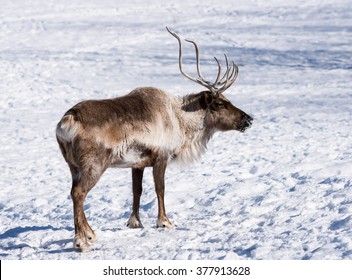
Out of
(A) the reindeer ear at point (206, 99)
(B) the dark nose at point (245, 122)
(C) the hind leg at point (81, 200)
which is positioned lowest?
(C) the hind leg at point (81, 200)

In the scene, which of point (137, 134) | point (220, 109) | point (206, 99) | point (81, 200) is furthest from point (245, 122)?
point (81, 200)

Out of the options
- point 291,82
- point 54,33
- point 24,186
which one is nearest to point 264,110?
point 291,82

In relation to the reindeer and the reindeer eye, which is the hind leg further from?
the reindeer eye

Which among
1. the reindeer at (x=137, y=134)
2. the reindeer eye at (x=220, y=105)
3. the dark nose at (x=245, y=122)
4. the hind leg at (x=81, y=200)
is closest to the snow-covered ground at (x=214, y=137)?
the hind leg at (x=81, y=200)

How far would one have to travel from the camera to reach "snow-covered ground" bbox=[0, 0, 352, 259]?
22.6ft

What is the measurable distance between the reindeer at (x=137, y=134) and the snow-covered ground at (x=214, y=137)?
47cm

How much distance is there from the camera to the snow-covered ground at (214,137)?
22.6ft

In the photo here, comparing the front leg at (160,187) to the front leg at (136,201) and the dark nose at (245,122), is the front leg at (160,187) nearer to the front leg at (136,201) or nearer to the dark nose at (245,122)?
the front leg at (136,201)

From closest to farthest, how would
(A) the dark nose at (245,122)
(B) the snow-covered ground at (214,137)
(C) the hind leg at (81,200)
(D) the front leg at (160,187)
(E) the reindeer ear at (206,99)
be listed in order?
(C) the hind leg at (81,200) < (B) the snow-covered ground at (214,137) < (D) the front leg at (160,187) < (E) the reindeer ear at (206,99) < (A) the dark nose at (245,122)

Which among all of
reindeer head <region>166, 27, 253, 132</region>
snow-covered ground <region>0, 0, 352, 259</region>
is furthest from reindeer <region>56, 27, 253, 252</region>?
snow-covered ground <region>0, 0, 352, 259</region>

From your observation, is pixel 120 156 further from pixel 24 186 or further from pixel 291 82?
pixel 291 82

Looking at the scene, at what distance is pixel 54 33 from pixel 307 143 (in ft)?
39.4

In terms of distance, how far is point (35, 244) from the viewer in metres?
6.91

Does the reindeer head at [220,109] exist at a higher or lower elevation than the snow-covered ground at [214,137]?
higher
